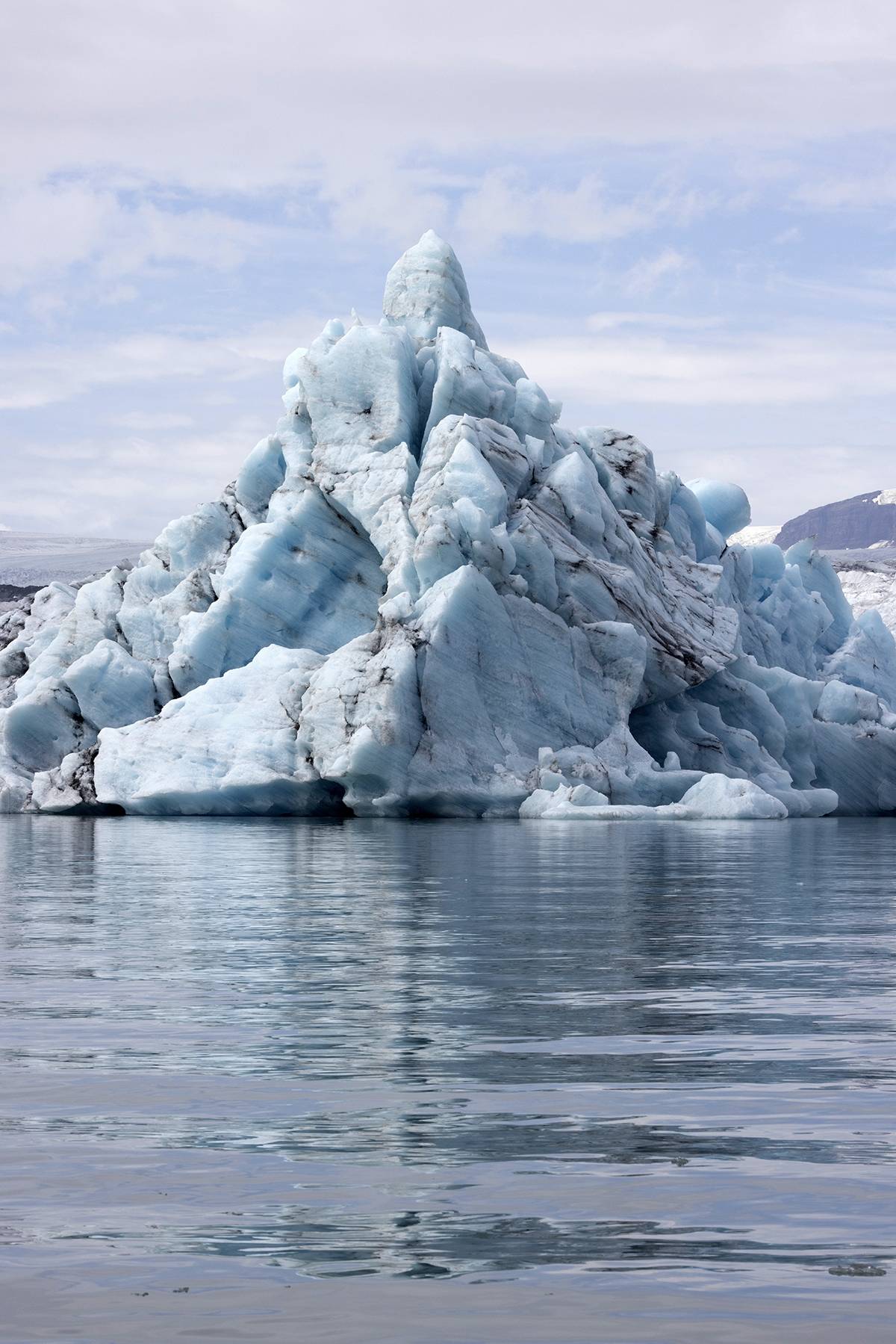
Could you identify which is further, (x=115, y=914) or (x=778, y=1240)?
(x=115, y=914)

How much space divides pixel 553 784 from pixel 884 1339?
75.7ft

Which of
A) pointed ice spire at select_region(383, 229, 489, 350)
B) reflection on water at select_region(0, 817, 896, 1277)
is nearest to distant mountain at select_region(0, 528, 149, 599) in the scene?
pointed ice spire at select_region(383, 229, 489, 350)

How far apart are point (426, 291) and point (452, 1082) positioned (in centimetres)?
2879

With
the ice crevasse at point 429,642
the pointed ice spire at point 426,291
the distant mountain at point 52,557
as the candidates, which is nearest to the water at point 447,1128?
the ice crevasse at point 429,642

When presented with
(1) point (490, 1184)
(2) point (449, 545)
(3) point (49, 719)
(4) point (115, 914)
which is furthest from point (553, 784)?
(1) point (490, 1184)

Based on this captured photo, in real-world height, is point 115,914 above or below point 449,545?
below

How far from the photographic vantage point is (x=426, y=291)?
32344mm

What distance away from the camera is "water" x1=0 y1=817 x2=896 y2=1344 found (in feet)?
9.52

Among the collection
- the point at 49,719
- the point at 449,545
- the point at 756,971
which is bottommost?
the point at 756,971

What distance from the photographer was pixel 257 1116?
14.6ft

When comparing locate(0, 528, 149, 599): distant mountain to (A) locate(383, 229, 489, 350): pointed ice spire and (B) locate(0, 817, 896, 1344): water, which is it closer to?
(A) locate(383, 229, 489, 350): pointed ice spire

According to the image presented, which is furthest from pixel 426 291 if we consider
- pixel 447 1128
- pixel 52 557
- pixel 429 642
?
pixel 52 557

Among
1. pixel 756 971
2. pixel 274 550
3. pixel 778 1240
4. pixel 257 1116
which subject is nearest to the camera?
pixel 778 1240

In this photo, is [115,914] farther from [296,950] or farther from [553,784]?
[553,784]
